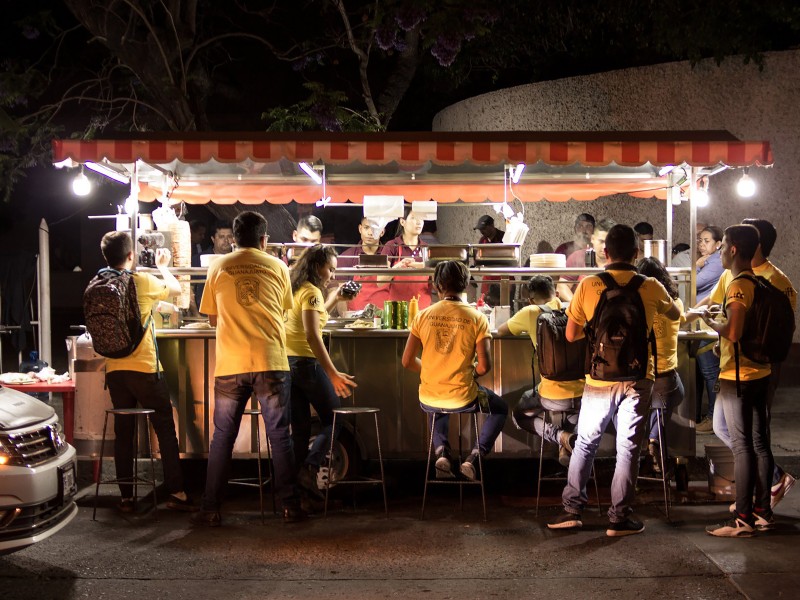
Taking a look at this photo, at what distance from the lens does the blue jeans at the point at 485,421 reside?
254 inches

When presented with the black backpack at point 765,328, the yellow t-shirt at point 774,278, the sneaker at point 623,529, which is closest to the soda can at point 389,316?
the sneaker at point 623,529

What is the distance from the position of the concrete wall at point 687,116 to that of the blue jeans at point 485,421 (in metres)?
6.56

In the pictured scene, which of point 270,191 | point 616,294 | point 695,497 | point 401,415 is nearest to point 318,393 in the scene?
point 401,415

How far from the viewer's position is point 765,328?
229 inches

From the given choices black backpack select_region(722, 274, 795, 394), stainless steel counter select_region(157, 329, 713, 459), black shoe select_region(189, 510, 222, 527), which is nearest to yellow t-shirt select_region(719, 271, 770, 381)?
black backpack select_region(722, 274, 795, 394)

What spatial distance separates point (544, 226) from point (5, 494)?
10.2m

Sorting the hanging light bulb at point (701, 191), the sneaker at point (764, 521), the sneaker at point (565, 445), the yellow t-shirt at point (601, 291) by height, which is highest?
the hanging light bulb at point (701, 191)

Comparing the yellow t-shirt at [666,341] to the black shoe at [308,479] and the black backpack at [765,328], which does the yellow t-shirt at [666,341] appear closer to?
the black backpack at [765,328]

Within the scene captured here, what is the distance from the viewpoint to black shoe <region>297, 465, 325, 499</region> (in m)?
6.61

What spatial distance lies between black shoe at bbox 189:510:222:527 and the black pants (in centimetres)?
50

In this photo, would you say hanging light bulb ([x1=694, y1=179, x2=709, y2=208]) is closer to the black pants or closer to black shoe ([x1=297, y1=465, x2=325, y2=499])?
black shoe ([x1=297, y1=465, x2=325, y2=499])

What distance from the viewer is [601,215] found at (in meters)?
13.1

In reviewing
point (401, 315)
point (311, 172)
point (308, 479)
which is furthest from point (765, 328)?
point (311, 172)

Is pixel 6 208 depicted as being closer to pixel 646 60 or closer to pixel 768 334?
pixel 646 60
